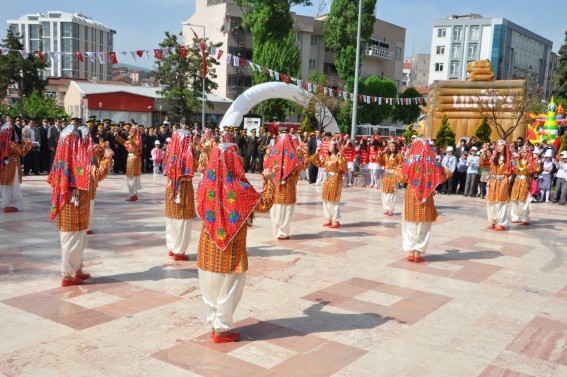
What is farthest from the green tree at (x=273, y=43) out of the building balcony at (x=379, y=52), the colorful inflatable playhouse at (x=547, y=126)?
the colorful inflatable playhouse at (x=547, y=126)

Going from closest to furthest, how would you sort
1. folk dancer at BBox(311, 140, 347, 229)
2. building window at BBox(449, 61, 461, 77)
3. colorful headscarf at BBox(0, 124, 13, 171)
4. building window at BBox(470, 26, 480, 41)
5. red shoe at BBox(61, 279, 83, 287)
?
1. red shoe at BBox(61, 279, 83, 287)
2. colorful headscarf at BBox(0, 124, 13, 171)
3. folk dancer at BBox(311, 140, 347, 229)
4. building window at BBox(470, 26, 480, 41)
5. building window at BBox(449, 61, 461, 77)

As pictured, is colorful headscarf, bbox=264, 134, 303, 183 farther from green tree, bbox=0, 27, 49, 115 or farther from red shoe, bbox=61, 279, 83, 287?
green tree, bbox=0, 27, 49, 115

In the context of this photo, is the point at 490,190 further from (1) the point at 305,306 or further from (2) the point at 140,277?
(2) the point at 140,277

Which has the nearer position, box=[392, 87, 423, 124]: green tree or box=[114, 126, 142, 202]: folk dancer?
box=[114, 126, 142, 202]: folk dancer

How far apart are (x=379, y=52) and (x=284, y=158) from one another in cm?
4563

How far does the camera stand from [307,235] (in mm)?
9062

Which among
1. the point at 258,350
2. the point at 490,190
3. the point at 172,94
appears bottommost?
the point at 258,350

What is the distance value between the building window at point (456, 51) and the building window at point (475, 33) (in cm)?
178

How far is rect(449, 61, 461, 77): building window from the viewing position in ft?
227

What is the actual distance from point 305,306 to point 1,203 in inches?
312

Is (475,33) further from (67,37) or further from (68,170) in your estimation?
(68,170)

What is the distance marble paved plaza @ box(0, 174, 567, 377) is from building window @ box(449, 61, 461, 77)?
210 ft

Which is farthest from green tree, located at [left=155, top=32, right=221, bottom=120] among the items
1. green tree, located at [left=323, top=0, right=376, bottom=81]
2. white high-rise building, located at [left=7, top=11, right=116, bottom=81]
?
white high-rise building, located at [left=7, top=11, right=116, bottom=81]

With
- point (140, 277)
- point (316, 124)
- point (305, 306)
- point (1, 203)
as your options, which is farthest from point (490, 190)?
point (316, 124)
